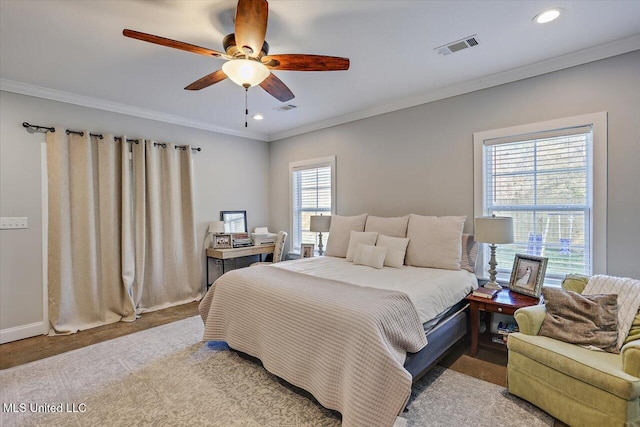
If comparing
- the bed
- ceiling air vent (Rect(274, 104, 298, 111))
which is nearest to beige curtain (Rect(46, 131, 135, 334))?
the bed

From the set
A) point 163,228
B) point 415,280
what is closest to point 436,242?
point 415,280

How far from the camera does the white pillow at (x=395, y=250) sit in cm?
321

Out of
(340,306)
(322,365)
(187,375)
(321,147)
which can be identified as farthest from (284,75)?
(187,375)

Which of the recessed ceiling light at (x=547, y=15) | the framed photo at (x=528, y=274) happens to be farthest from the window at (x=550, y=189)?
the recessed ceiling light at (x=547, y=15)

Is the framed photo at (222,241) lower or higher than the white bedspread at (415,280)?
higher

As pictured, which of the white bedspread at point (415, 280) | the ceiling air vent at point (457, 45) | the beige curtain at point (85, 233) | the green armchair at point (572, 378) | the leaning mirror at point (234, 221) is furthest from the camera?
the leaning mirror at point (234, 221)

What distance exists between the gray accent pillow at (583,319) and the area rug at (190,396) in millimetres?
539

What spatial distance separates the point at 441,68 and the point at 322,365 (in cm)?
282

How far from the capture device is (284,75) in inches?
119

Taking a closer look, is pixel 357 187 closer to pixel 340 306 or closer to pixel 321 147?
pixel 321 147

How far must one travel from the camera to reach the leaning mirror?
4961 millimetres

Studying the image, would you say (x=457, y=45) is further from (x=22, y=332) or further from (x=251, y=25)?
(x=22, y=332)

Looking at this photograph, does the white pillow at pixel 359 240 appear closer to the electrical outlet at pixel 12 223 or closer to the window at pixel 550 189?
the window at pixel 550 189

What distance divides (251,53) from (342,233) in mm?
2462
